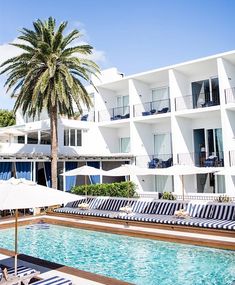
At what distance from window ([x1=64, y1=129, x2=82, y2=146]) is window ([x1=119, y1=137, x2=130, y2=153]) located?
13.7ft

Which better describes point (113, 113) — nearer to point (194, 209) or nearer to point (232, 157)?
point (232, 157)

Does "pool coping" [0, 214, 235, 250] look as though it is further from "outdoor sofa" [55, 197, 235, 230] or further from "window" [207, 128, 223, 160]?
"window" [207, 128, 223, 160]

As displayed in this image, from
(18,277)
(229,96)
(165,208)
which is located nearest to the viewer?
(18,277)

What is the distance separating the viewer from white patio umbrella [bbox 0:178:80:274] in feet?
20.7

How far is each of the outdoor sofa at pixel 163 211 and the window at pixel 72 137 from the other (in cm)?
963

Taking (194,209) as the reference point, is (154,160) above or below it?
above

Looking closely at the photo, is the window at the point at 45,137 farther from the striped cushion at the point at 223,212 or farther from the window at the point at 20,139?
the striped cushion at the point at 223,212

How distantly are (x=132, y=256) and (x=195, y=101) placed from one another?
1748 cm

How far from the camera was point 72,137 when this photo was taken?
2844 cm

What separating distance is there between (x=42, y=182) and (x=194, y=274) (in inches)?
654

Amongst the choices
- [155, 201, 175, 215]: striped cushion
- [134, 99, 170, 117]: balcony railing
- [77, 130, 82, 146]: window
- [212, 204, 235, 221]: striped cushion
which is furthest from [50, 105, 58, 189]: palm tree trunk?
[212, 204, 235, 221]: striped cushion

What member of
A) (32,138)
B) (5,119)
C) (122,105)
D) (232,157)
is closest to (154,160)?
(232,157)

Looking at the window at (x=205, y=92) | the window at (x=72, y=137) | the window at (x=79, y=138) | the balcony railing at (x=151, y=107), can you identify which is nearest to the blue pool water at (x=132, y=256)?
the window at (x=72, y=137)

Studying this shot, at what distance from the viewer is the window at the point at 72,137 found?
28047mm
